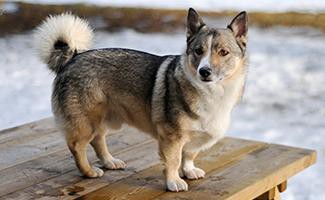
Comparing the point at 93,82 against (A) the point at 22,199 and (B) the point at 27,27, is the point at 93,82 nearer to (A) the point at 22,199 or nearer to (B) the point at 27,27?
(A) the point at 22,199

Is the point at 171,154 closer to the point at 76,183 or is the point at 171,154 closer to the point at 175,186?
the point at 175,186

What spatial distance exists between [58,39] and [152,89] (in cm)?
47

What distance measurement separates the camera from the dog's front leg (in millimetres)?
2352

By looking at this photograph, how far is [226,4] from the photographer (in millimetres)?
7879

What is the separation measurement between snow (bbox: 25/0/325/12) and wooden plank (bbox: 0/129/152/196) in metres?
4.78

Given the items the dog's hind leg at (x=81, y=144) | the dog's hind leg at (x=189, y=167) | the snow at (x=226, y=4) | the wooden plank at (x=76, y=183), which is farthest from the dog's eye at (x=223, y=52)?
the snow at (x=226, y=4)

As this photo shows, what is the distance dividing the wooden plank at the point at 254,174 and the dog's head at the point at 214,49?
476 millimetres

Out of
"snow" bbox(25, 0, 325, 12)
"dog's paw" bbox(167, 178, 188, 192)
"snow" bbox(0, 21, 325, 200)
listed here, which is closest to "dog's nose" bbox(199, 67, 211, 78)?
"dog's paw" bbox(167, 178, 188, 192)

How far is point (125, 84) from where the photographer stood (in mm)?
2479

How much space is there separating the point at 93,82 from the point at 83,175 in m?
0.42

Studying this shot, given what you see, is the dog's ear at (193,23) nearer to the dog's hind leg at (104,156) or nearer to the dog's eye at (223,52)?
the dog's eye at (223,52)

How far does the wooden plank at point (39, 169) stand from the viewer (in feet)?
8.39

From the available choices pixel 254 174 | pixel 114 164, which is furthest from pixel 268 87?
pixel 114 164

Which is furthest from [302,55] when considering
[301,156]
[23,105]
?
[301,156]
